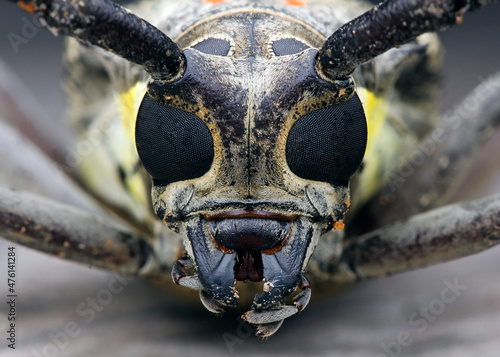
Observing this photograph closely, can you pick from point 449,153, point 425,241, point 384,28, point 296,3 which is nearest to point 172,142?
point 384,28

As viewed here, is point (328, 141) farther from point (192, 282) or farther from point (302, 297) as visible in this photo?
point (192, 282)

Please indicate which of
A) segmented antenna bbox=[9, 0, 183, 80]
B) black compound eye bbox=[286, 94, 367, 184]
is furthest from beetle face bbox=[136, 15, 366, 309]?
segmented antenna bbox=[9, 0, 183, 80]

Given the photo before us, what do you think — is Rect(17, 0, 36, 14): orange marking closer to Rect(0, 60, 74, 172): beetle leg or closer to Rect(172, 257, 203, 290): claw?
Rect(172, 257, 203, 290): claw

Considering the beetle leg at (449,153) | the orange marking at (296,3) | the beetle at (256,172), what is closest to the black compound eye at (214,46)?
Result: the beetle at (256,172)

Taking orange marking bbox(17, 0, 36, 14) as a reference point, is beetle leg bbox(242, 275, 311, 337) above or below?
below

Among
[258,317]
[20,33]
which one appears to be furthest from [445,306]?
[20,33]

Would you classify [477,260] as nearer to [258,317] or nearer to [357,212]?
[357,212]

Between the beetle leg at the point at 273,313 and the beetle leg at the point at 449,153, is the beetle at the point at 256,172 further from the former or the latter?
the beetle leg at the point at 449,153

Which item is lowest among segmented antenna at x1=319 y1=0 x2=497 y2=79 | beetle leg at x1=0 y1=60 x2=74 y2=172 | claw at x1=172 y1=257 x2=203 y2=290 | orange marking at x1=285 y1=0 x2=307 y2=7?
claw at x1=172 y1=257 x2=203 y2=290
